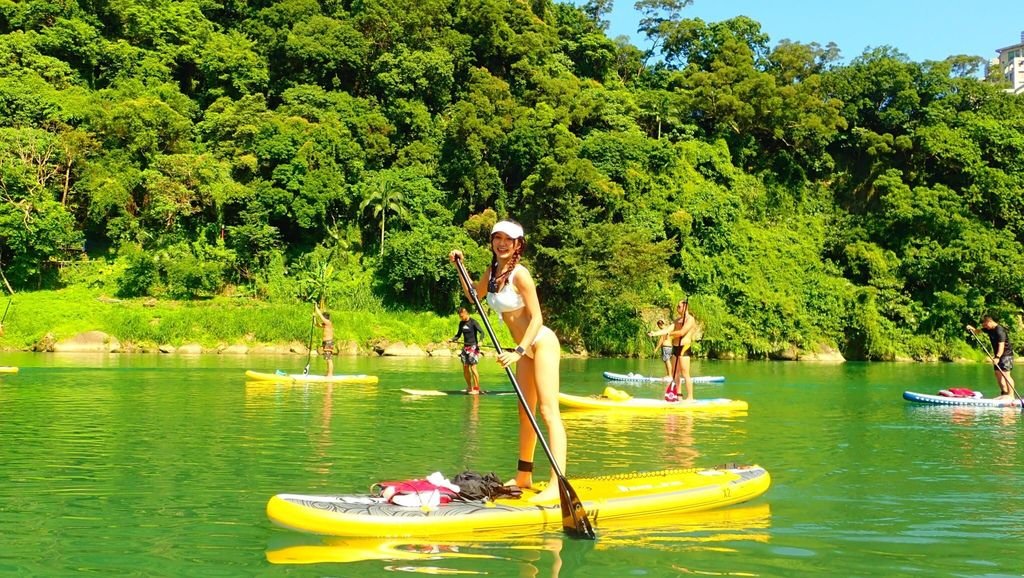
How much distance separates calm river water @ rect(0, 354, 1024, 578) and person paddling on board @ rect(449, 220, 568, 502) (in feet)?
2.94

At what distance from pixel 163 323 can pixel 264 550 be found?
32.9m

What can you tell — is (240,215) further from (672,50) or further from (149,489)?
(149,489)

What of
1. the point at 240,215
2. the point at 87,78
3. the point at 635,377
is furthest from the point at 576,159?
the point at 87,78

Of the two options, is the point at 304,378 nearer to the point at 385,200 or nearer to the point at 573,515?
the point at 573,515

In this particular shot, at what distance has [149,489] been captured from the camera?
290 inches

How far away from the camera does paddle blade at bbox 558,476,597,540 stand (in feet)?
19.7

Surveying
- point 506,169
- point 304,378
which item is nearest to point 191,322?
point 506,169

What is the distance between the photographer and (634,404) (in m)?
14.5

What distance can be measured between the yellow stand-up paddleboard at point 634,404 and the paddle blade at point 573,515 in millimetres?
8245

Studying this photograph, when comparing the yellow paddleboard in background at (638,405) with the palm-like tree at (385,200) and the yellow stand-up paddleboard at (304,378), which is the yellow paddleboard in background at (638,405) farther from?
the palm-like tree at (385,200)

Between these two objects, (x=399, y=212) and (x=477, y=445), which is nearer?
(x=477, y=445)

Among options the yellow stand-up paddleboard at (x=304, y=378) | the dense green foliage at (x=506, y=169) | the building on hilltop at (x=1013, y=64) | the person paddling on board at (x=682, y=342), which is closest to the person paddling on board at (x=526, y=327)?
the person paddling on board at (x=682, y=342)

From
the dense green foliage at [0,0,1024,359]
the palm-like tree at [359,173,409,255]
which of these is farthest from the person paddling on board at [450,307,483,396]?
the palm-like tree at [359,173,409,255]

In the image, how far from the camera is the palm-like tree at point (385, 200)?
1715 inches
